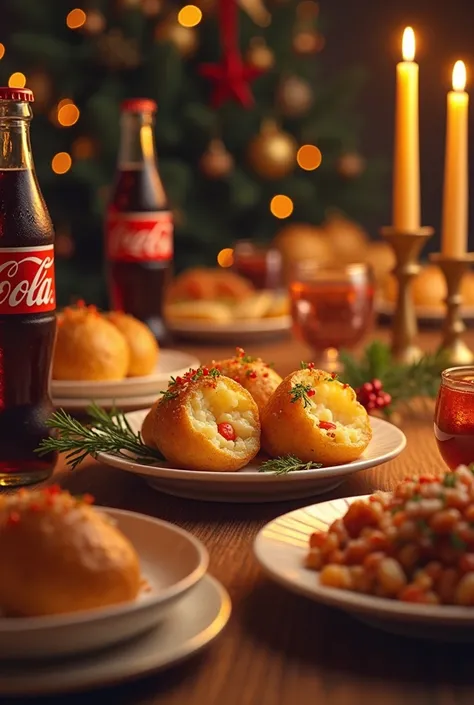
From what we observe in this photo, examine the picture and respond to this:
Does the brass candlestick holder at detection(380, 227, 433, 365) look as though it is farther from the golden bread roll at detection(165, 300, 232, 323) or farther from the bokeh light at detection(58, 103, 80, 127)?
the bokeh light at detection(58, 103, 80, 127)

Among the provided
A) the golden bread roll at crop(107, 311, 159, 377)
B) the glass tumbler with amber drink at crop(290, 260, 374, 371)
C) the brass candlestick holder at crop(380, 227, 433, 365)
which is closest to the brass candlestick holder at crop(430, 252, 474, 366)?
the brass candlestick holder at crop(380, 227, 433, 365)

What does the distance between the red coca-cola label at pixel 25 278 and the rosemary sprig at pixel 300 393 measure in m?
0.34

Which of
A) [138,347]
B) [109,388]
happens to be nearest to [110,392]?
[109,388]

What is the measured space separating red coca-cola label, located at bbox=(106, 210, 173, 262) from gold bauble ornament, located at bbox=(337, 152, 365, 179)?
203cm

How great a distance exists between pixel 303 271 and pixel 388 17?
3103 mm

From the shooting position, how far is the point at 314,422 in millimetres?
1310

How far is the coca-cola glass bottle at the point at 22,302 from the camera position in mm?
1378

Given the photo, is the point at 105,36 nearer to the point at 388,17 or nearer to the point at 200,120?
the point at 200,120

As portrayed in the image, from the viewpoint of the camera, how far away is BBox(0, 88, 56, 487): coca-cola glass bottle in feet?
4.52

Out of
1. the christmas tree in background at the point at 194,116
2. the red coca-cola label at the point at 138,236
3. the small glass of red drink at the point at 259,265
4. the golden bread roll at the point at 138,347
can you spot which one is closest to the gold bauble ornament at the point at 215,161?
the christmas tree in background at the point at 194,116

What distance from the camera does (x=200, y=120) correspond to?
12.6 feet

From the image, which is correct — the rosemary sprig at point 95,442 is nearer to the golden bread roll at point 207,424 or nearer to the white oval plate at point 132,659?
the golden bread roll at point 207,424

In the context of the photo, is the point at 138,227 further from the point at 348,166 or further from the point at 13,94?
the point at 348,166

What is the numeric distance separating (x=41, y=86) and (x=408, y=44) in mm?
1996
